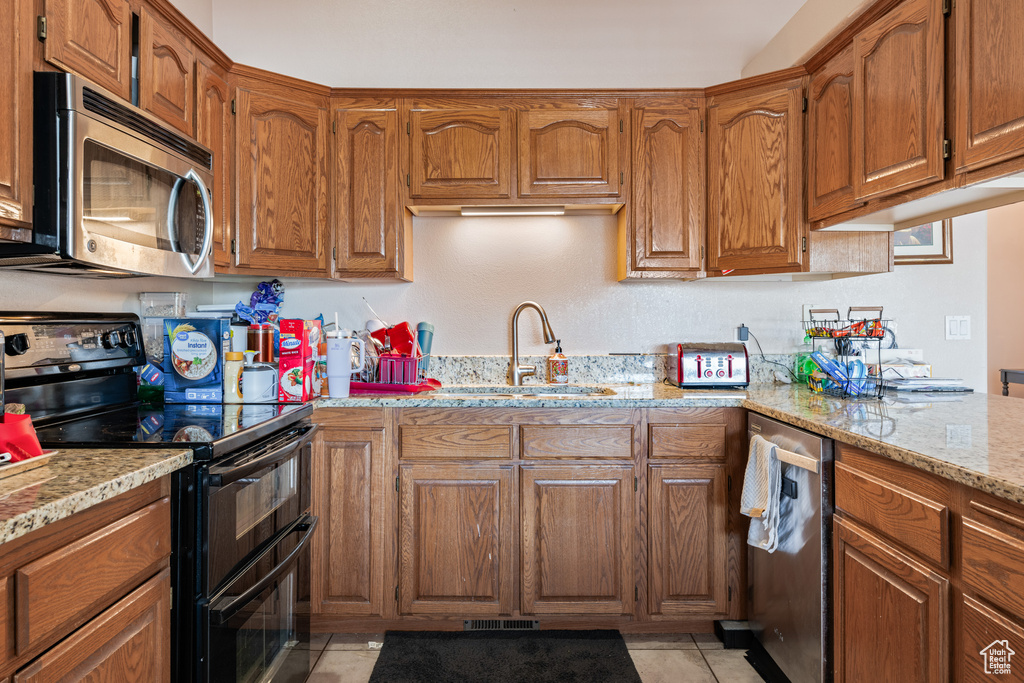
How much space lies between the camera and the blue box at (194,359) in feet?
6.45

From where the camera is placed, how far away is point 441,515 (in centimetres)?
216

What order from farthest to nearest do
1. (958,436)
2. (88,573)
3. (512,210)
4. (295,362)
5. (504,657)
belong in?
1. (512,210)
2. (295,362)
3. (504,657)
4. (958,436)
5. (88,573)

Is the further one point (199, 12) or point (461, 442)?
point (199, 12)

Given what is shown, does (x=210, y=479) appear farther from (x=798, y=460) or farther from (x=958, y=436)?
(x=958, y=436)

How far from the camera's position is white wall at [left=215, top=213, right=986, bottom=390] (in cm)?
274

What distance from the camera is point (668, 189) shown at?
245 centimetres

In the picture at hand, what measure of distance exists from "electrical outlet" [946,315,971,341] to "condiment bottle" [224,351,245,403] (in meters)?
3.06

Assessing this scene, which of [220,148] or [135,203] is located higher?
[220,148]

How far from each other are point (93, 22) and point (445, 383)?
1814mm

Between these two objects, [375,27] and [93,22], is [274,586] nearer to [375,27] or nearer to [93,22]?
[93,22]

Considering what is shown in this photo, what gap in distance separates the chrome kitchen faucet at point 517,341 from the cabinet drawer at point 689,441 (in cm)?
74

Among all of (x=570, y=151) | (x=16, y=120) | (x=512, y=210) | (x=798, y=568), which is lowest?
(x=798, y=568)

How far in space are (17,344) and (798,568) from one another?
2.33 meters

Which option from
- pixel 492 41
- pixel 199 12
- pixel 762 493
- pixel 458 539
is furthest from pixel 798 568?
pixel 199 12
